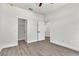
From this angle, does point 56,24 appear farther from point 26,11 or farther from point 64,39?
point 26,11

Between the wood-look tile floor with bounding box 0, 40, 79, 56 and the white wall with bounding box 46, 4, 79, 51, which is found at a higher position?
the white wall with bounding box 46, 4, 79, 51

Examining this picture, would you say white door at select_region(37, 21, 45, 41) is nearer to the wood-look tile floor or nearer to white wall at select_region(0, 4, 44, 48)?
white wall at select_region(0, 4, 44, 48)

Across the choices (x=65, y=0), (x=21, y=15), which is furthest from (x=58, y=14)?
(x=21, y=15)

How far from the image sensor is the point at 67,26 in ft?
12.6

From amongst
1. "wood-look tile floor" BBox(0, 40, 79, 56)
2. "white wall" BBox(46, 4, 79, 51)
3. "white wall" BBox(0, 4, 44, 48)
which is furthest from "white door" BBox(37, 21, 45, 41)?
"wood-look tile floor" BBox(0, 40, 79, 56)

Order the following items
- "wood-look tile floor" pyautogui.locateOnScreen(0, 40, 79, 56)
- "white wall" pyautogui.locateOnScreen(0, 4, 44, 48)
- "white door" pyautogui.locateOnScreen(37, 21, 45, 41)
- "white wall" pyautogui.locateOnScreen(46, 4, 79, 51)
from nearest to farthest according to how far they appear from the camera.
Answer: "wood-look tile floor" pyautogui.locateOnScreen(0, 40, 79, 56) < "white wall" pyautogui.locateOnScreen(46, 4, 79, 51) < "white wall" pyautogui.locateOnScreen(0, 4, 44, 48) < "white door" pyautogui.locateOnScreen(37, 21, 45, 41)

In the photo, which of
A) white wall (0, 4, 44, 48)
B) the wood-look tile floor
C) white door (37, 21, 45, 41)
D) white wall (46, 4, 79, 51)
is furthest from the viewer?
white door (37, 21, 45, 41)

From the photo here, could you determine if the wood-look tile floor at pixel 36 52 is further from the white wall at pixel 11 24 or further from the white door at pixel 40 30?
the white door at pixel 40 30

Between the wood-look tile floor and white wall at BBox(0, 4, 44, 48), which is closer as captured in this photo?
the wood-look tile floor

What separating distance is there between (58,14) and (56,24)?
809 mm

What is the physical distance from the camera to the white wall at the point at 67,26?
11.0 ft

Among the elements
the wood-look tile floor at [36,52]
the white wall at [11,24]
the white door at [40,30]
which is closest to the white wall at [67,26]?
the wood-look tile floor at [36,52]

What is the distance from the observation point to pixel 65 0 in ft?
10.4

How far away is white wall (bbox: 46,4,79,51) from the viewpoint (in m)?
3.34
